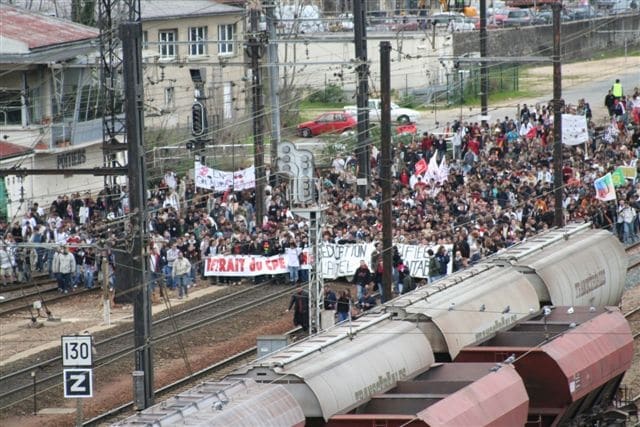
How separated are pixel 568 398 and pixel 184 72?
4817cm

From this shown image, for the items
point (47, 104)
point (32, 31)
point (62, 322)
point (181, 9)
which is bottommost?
point (62, 322)

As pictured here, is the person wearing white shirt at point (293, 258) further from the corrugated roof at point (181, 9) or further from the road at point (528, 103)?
the corrugated roof at point (181, 9)

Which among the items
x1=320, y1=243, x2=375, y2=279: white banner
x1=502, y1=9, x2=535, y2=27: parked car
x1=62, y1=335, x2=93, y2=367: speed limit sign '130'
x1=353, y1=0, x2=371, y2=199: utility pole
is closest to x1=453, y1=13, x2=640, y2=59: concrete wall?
x1=502, y1=9, x2=535, y2=27: parked car

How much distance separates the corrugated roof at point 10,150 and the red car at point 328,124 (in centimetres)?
1667

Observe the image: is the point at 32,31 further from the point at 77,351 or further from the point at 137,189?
the point at 77,351

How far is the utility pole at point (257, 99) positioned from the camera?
41.9 metres

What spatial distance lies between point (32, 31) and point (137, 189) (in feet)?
101

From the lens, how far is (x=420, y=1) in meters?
86.1

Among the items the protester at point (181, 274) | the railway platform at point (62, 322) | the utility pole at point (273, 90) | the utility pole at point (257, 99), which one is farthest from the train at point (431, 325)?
the utility pole at point (273, 90)

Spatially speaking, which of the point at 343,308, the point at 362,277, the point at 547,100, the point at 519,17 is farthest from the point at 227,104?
the point at 343,308

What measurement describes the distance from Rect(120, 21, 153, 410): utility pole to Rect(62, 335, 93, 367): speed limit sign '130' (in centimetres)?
134

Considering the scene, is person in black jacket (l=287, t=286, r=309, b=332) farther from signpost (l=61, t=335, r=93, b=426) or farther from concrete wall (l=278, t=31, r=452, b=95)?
concrete wall (l=278, t=31, r=452, b=95)

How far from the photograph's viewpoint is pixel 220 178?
4456 centimetres

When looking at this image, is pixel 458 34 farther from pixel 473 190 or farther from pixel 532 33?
pixel 473 190
